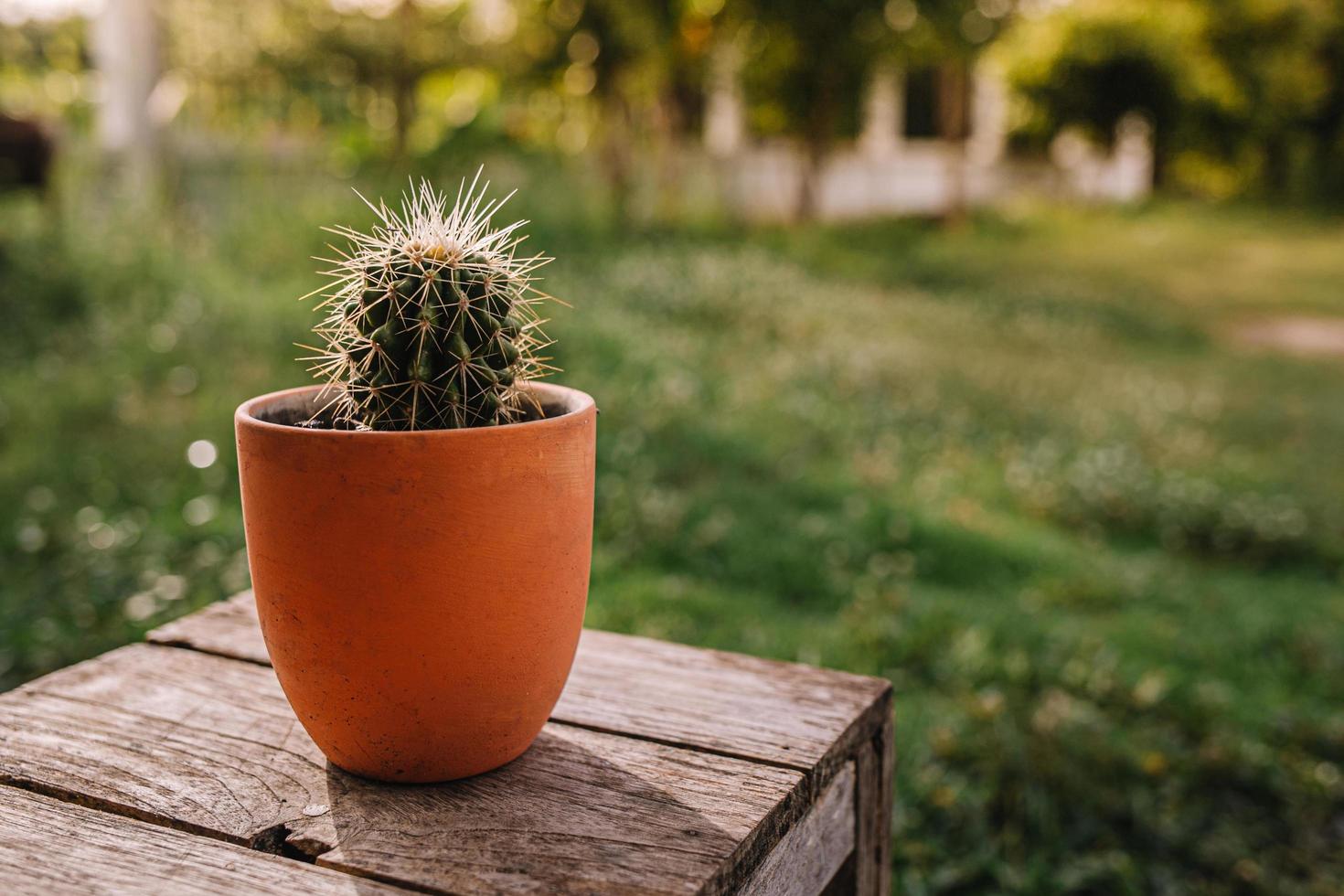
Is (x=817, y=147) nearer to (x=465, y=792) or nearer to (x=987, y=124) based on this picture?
(x=987, y=124)

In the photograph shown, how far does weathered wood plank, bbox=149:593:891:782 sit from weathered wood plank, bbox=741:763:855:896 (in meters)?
0.05

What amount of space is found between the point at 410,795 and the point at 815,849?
19.3 inches

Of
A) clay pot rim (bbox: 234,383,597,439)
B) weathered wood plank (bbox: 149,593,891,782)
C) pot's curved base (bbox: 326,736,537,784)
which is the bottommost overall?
weathered wood plank (bbox: 149,593,891,782)

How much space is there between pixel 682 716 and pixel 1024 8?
15.7m

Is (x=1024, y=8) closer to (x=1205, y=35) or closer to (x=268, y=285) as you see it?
(x=1205, y=35)

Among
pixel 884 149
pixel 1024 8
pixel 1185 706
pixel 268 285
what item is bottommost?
pixel 1185 706

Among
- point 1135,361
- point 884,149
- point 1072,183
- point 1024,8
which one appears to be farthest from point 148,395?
point 1072,183

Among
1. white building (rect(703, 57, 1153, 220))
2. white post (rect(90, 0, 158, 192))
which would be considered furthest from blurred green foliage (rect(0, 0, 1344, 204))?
white building (rect(703, 57, 1153, 220))

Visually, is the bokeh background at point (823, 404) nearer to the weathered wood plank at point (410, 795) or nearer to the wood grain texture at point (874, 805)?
the wood grain texture at point (874, 805)

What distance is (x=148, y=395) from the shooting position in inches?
209

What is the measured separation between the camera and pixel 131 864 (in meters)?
1.08

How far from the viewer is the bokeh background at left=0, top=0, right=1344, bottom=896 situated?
2.92 metres

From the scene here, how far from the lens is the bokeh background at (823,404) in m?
2.92

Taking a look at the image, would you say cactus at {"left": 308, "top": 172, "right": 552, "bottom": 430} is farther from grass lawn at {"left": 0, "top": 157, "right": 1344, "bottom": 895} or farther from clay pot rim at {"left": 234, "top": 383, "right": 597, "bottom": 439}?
grass lawn at {"left": 0, "top": 157, "right": 1344, "bottom": 895}
